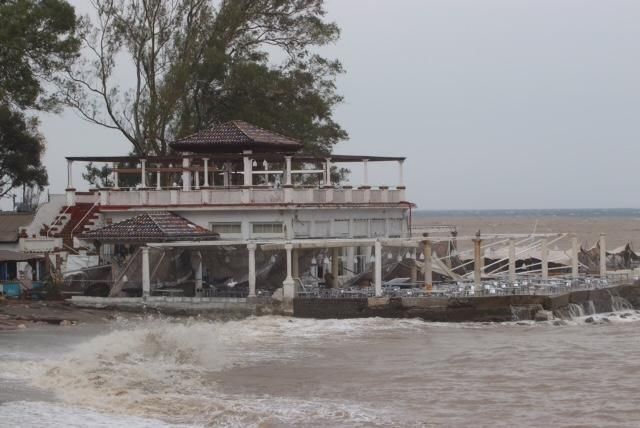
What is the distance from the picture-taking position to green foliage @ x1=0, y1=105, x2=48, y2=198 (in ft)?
175

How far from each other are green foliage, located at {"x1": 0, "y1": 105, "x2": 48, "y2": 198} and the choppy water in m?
22.0

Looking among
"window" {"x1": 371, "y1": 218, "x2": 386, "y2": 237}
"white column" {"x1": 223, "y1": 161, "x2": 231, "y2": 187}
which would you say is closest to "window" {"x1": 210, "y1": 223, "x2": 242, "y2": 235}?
"white column" {"x1": 223, "y1": 161, "x2": 231, "y2": 187}

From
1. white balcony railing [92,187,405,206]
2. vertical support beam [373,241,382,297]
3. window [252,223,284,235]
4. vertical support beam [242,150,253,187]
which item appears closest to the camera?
vertical support beam [373,241,382,297]

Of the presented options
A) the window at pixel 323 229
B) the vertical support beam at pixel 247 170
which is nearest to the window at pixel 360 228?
the window at pixel 323 229

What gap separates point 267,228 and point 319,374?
13.9 meters

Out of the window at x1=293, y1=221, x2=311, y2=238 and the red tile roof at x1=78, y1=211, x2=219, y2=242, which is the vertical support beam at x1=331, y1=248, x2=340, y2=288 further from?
the red tile roof at x1=78, y1=211, x2=219, y2=242

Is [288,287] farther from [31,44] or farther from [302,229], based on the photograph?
[31,44]

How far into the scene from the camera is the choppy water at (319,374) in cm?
2117

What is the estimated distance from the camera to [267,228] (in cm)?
3919

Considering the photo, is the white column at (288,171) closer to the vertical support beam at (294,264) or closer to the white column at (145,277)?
the vertical support beam at (294,264)

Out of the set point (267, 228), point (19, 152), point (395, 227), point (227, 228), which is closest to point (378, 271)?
point (267, 228)

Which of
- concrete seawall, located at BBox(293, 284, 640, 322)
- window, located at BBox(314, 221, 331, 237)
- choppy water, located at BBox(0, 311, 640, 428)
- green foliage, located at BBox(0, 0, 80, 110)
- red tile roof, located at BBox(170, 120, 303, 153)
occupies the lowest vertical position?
choppy water, located at BBox(0, 311, 640, 428)

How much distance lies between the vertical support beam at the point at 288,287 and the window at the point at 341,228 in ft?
15.7

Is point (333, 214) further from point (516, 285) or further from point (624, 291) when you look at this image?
point (624, 291)
